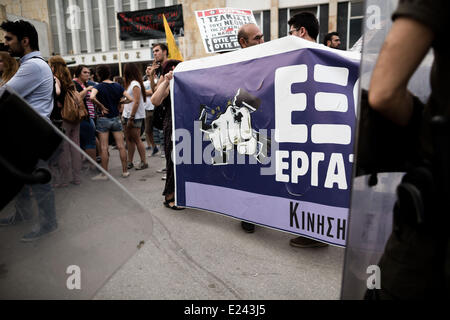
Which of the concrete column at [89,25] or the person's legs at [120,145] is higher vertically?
the concrete column at [89,25]

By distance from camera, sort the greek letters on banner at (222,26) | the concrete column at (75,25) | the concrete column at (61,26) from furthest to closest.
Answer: the concrete column at (61,26) < the concrete column at (75,25) < the greek letters on banner at (222,26)

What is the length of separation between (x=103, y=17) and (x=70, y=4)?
110 inches

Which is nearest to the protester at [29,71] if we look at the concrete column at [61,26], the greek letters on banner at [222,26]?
the greek letters on banner at [222,26]

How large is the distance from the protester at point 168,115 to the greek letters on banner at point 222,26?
2.92 m

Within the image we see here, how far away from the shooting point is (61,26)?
23.3m

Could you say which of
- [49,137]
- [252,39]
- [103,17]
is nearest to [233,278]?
[49,137]

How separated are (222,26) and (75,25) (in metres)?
20.3

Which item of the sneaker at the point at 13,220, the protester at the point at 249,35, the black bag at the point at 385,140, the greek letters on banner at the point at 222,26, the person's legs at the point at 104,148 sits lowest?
the person's legs at the point at 104,148

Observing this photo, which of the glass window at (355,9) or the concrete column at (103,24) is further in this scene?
the concrete column at (103,24)

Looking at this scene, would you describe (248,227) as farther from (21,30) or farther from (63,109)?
(63,109)

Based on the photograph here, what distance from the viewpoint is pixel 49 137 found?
1.17m

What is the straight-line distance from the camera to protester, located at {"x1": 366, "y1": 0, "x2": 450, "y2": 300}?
0.87 meters

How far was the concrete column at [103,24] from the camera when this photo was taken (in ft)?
71.5

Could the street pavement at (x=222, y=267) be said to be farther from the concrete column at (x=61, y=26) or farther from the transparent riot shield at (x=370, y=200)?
the concrete column at (x=61, y=26)
